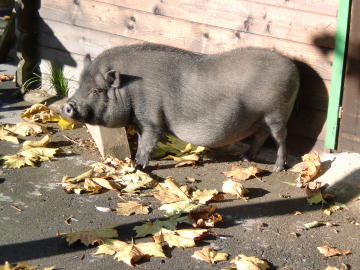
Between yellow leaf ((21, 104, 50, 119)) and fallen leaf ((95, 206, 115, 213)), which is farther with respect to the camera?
yellow leaf ((21, 104, 50, 119))

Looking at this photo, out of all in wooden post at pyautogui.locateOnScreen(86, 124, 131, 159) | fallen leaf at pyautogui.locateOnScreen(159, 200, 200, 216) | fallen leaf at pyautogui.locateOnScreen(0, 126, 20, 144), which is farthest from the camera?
fallen leaf at pyautogui.locateOnScreen(0, 126, 20, 144)

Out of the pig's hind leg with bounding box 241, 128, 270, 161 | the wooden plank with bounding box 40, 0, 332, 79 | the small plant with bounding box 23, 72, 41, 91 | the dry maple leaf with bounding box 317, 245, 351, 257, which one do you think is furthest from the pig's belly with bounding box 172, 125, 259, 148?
the small plant with bounding box 23, 72, 41, 91

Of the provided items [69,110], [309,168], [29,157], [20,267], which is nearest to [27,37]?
[69,110]

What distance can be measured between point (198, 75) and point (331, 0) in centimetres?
128

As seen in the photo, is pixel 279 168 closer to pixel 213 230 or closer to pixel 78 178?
pixel 213 230

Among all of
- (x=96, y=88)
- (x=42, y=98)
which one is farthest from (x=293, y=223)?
(x=42, y=98)

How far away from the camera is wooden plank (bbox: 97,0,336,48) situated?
606 cm

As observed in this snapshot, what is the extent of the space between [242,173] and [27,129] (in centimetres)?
218

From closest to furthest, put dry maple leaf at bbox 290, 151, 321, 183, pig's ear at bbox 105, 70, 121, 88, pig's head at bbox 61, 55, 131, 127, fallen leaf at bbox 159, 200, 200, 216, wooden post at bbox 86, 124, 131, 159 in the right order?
fallen leaf at bbox 159, 200, 200, 216, dry maple leaf at bbox 290, 151, 321, 183, pig's ear at bbox 105, 70, 121, 88, pig's head at bbox 61, 55, 131, 127, wooden post at bbox 86, 124, 131, 159

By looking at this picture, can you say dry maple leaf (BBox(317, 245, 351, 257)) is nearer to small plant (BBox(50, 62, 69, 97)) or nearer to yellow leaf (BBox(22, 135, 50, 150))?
yellow leaf (BBox(22, 135, 50, 150))

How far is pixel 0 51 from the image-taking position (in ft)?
29.9

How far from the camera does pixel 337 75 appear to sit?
19.7 ft

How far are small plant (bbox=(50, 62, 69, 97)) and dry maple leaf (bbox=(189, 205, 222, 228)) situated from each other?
3.01 m

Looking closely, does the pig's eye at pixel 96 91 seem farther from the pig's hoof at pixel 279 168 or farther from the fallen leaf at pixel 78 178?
the pig's hoof at pixel 279 168
